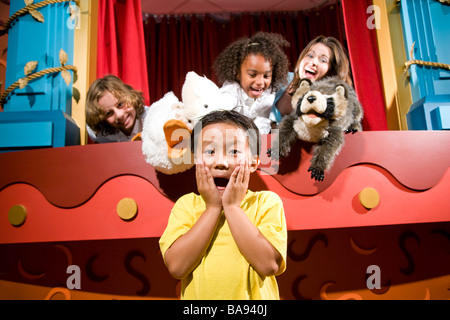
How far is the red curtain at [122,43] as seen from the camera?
1494mm

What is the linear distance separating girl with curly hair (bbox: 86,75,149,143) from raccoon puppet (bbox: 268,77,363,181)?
639mm

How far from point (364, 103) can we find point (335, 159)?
73 cm

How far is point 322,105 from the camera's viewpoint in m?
0.81

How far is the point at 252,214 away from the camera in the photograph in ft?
2.29

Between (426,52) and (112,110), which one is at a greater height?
(426,52)

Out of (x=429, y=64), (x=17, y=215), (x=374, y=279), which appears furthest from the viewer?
(x=429, y=64)

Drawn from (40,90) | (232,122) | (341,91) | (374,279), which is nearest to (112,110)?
(40,90)

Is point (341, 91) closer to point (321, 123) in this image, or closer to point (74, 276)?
point (321, 123)

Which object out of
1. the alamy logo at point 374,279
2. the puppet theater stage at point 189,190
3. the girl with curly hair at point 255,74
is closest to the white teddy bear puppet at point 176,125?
the puppet theater stage at point 189,190

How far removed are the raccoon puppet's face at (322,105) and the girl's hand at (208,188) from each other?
0.31m

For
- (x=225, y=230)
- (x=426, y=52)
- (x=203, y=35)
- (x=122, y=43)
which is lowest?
(x=225, y=230)

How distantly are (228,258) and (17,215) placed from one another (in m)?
0.59

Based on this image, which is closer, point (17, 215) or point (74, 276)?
point (17, 215)
